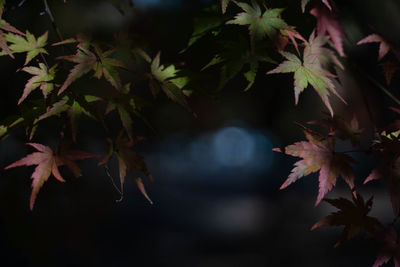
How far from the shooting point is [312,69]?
140 centimetres

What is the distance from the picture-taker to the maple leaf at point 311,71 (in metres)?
1.35

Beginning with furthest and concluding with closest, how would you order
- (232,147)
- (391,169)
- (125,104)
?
(232,147) → (125,104) → (391,169)

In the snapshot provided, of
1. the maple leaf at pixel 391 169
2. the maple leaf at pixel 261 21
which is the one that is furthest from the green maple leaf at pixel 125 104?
the maple leaf at pixel 391 169

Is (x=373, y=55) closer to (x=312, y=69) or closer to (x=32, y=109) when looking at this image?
(x=312, y=69)

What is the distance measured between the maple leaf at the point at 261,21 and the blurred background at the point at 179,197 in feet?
0.74

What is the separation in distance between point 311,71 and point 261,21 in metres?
0.24

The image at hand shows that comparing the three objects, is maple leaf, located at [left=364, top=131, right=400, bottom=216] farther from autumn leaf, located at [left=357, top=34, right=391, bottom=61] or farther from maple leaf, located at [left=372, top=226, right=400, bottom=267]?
autumn leaf, located at [left=357, top=34, right=391, bottom=61]

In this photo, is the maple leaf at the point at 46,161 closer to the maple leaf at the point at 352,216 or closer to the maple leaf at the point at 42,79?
the maple leaf at the point at 42,79

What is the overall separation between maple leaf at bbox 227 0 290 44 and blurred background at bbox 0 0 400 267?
0.74ft

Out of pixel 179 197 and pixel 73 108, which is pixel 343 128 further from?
pixel 179 197

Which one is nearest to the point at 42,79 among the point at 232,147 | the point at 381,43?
the point at 381,43

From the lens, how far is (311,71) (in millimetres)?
1391

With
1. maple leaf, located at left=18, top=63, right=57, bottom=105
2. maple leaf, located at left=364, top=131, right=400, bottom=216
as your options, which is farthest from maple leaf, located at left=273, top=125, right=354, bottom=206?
maple leaf, located at left=18, top=63, right=57, bottom=105

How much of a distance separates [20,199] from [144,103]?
4.50ft
